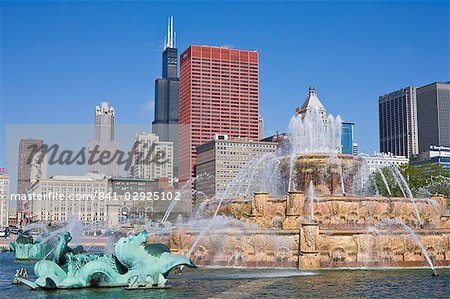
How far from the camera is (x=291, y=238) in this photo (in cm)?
2600

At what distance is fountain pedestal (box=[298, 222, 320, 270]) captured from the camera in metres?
25.4

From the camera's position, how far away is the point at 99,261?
19.9 meters

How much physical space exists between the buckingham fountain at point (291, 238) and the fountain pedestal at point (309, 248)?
4 cm

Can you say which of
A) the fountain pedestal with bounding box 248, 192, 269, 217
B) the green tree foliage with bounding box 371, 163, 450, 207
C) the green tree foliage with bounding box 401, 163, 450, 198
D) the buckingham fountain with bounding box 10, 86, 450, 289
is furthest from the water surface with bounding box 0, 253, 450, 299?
the green tree foliage with bounding box 401, 163, 450, 198

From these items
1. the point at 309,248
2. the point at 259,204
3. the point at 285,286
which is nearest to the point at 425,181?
the point at 259,204

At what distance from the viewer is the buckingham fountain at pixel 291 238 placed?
65.0ft

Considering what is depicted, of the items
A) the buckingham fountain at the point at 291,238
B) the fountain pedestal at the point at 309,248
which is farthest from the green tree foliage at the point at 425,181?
the fountain pedestal at the point at 309,248

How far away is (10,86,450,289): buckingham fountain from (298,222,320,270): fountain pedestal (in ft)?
0.14

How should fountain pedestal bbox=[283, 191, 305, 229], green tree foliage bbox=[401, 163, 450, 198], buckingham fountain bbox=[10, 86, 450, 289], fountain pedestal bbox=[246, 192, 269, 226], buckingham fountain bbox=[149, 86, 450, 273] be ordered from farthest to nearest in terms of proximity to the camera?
green tree foliage bbox=[401, 163, 450, 198] < fountain pedestal bbox=[246, 192, 269, 226] < fountain pedestal bbox=[283, 191, 305, 229] < buckingham fountain bbox=[149, 86, 450, 273] < buckingham fountain bbox=[10, 86, 450, 289]

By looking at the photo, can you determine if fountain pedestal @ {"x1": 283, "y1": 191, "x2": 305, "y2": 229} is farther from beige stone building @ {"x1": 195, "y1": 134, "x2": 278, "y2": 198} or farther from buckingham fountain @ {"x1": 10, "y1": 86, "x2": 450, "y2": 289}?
beige stone building @ {"x1": 195, "y1": 134, "x2": 278, "y2": 198}

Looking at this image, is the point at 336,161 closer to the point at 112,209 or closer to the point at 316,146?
the point at 316,146

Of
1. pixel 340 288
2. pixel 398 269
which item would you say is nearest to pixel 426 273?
pixel 398 269

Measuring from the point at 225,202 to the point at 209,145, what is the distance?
161 metres

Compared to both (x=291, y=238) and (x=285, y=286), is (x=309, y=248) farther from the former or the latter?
(x=285, y=286)
